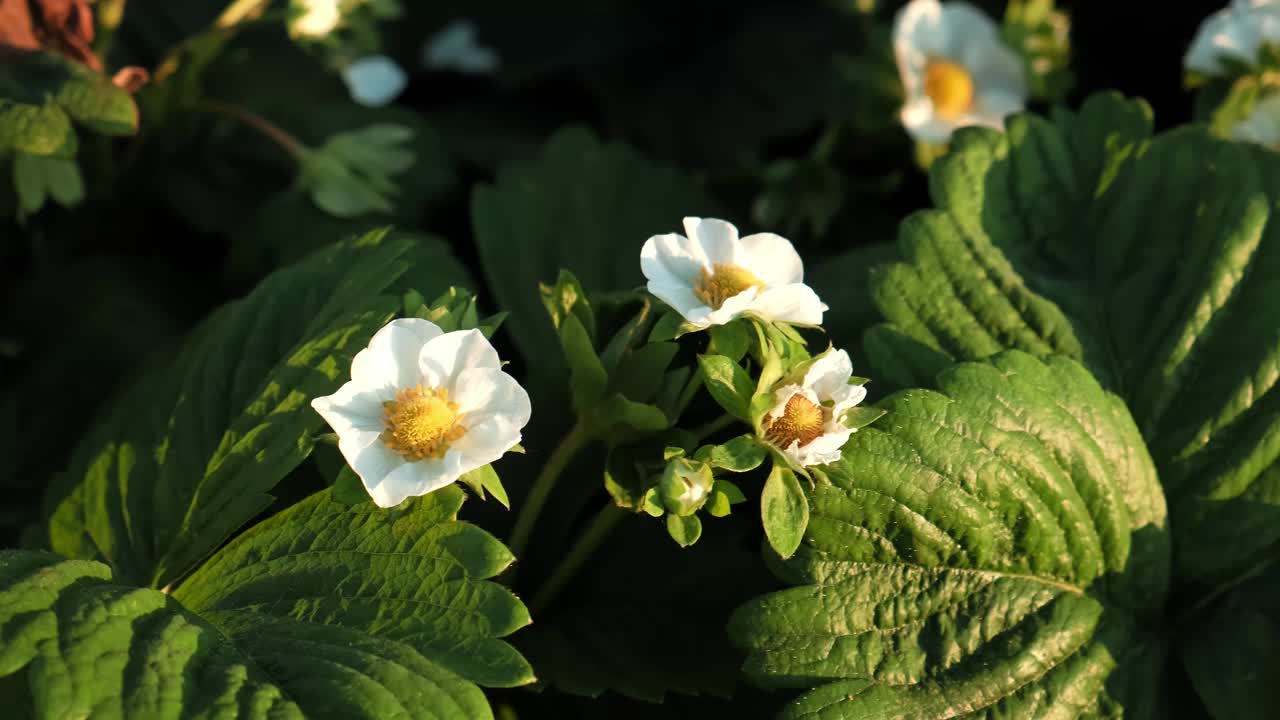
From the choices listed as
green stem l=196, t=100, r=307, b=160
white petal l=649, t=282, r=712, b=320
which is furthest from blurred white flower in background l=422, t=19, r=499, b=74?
white petal l=649, t=282, r=712, b=320

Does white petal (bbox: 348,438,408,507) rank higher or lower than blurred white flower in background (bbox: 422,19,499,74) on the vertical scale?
higher

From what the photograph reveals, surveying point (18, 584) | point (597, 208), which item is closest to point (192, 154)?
point (597, 208)

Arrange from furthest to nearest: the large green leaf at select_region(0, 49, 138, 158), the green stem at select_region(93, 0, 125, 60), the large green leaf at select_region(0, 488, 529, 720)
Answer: the green stem at select_region(93, 0, 125, 60) → the large green leaf at select_region(0, 49, 138, 158) → the large green leaf at select_region(0, 488, 529, 720)

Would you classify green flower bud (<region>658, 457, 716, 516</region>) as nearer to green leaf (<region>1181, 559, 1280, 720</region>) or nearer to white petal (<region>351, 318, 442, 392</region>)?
white petal (<region>351, 318, 442, 392</region>)

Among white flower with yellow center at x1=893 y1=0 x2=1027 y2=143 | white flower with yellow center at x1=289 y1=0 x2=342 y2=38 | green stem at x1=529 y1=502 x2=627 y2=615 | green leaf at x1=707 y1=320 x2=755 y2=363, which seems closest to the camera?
green leaf at x1=707 y1=320 x2=755 y2=363

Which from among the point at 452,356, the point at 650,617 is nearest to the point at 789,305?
the point at 452,356

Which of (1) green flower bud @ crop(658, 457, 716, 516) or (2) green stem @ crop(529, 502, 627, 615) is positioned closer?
(1) green flower bud @ crop(658, 457, 716, 516)

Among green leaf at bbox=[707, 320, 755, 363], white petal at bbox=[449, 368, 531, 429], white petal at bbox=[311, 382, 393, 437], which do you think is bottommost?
white petal at bbox=[311, 382, 393, 437]

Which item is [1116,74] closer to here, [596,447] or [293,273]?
[596,447]
